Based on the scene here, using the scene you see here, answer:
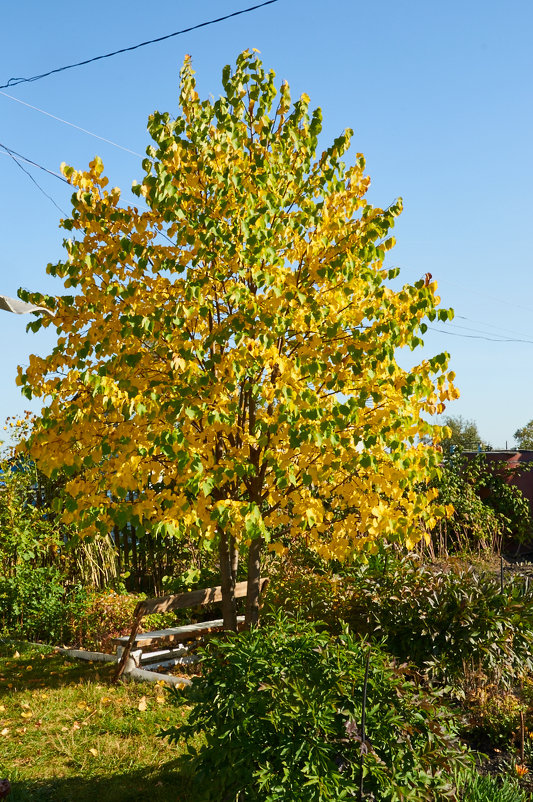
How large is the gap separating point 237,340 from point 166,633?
11.6 feet

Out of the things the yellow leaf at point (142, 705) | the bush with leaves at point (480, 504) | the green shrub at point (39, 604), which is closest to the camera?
the yellow leaf at point (142, 705)

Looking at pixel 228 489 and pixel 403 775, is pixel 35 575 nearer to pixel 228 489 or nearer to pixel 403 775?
pixel 228 489

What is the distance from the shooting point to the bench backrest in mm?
6250

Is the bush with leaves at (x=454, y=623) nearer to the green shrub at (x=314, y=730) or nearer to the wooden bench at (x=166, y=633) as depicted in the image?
the green shrub at (x=314, y=730)

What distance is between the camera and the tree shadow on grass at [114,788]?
13.1ft

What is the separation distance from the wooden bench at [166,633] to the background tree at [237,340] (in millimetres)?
1398

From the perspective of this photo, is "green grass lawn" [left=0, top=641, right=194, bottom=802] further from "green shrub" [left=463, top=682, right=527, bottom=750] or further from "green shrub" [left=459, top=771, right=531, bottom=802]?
"green shrub" [left=463, top=682, right=527, bottom=750]

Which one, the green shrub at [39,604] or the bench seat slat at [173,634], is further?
the green shrub at [39,604]

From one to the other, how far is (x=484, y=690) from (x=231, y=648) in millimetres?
2780

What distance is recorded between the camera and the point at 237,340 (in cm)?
461

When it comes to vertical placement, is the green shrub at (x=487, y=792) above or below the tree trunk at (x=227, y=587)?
below

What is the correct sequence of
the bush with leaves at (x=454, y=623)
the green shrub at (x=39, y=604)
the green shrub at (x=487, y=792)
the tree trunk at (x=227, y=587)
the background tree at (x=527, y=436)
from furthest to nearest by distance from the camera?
the background tree at (x=527, y=436)
the green shrub at (x=39, y=604)
the tree trunk at (x=227, y=587)
the bush with leaves at (x=454, y=623)
the green shrub at (x=487, y=792)

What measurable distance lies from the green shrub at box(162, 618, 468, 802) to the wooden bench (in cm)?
290

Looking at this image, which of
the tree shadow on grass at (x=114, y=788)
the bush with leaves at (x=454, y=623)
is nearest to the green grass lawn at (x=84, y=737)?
the tree shadow on grass at (x=114, y=788)
